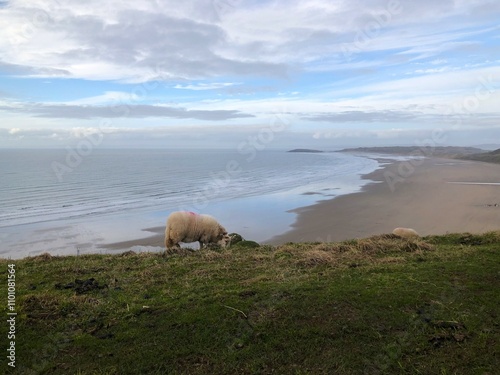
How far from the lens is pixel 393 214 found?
1150 inches

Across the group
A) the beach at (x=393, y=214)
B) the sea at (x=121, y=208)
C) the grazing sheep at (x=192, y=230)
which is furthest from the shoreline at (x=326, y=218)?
the grazing sheep at (x=192, y=230)

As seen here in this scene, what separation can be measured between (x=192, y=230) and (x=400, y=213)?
785 inches

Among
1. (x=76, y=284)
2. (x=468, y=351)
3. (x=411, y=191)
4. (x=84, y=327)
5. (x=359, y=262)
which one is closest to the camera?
(x=468, y=351)

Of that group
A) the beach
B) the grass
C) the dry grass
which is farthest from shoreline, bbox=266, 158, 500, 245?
the grass

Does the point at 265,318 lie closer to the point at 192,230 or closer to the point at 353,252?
the point at 353,252

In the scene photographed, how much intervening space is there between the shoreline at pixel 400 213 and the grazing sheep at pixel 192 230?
7132 mm

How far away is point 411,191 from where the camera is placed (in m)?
41.3

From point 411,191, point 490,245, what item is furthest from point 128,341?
point 411,191

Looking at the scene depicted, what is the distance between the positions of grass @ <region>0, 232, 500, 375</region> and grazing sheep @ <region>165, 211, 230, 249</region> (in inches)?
199

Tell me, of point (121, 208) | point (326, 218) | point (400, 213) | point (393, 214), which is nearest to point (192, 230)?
point (326, 218)

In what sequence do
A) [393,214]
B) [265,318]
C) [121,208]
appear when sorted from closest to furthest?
[265,318], [393,214], [121,208]

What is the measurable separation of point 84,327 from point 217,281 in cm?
301

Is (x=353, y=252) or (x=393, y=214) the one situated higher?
(x=353, y=252)

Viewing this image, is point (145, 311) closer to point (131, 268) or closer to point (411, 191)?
point (131, 268)
